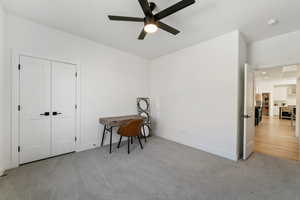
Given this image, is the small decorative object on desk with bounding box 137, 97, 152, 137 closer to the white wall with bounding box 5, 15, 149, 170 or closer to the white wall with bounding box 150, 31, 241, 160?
the white wall with bounding box 5, 15, 149, 170

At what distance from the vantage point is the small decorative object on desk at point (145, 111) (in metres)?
4.24

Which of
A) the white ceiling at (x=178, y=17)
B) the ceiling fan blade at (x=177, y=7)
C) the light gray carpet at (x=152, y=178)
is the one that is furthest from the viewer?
the white ceiling at (x=178, y=17)

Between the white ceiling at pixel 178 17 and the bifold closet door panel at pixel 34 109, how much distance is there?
36.1 inches

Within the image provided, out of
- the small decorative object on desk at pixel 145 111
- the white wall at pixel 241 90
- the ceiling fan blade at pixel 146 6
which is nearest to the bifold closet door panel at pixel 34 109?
the ceiling fan blade at pixel 146 6

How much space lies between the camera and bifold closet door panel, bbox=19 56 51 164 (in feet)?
7.95

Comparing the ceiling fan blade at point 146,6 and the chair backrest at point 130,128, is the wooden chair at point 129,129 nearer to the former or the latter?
the chair backrest at point 130,128

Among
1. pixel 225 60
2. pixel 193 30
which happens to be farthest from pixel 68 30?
pixel 225 60

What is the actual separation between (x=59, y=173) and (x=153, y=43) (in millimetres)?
3409

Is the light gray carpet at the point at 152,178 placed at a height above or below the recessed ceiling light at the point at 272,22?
Answer: below

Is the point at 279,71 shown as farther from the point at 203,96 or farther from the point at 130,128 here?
the point at 130,128

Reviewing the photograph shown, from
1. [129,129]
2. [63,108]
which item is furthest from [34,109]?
[129,129]

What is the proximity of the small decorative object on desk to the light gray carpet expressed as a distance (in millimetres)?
1361

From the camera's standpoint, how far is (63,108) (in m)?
2.88

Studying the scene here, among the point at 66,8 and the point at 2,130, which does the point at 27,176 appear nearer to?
the point at 2,130
